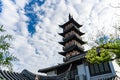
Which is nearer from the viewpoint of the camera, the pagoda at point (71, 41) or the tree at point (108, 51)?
the tree at point (108, 51)

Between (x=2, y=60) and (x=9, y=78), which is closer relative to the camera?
(x=2, y=60)

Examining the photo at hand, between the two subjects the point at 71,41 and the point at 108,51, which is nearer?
the point at 108,51

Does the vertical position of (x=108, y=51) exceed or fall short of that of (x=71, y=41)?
it falls short

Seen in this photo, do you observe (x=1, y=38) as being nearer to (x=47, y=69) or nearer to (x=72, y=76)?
(x=72, y=76)

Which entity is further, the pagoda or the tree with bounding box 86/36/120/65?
the pagoda

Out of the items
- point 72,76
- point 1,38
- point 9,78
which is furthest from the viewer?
point 72,76

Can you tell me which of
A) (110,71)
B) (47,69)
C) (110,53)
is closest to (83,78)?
(110,71)

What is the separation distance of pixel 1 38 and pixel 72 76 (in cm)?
1671

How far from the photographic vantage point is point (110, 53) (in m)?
10.3

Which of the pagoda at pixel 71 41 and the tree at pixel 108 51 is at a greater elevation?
the pagoda at pixel 71 41

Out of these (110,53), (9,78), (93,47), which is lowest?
(9,78)

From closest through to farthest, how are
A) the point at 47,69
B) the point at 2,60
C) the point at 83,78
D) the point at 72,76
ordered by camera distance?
1. the point at 2,60
2. the point at 83,78
3. the point at 72,76
4. the point at 47,69

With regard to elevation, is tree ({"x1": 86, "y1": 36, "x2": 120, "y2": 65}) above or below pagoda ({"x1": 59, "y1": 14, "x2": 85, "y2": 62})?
below

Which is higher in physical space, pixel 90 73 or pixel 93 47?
pixel 93 47
